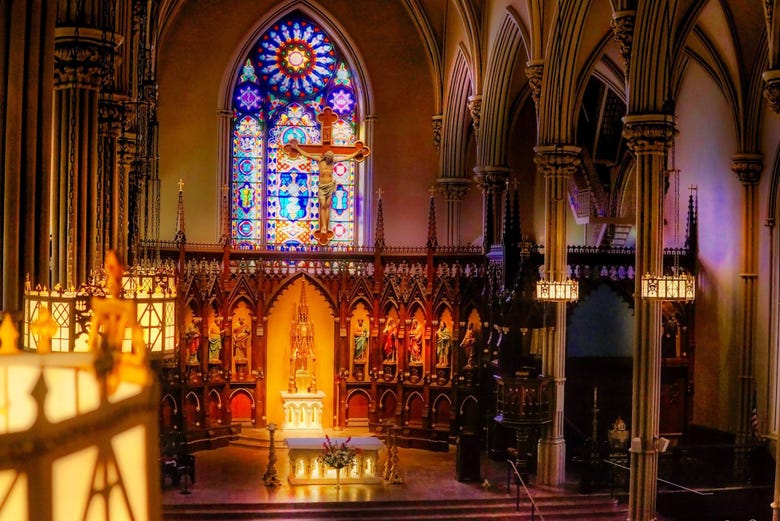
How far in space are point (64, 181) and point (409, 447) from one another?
14434 millimetres

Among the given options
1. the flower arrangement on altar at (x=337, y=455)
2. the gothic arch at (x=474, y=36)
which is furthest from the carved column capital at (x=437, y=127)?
the flower arrangement on altar at (x=337, y=455)

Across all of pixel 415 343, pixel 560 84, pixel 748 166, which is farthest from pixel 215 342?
pixel 748 166

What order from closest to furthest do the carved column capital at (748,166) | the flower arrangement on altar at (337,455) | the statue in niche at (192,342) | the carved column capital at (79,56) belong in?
the carved column capital at (79,56), the flower arrangement on altar at (337,455), the carved column capital at (748,166), the statue in niche at (192,342)

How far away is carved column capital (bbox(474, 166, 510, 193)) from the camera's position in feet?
82.4

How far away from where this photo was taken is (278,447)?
23062 mm

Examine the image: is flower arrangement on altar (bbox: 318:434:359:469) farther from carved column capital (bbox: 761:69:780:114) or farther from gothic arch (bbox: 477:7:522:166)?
carved column capital (bbox: 761:69:780:114)

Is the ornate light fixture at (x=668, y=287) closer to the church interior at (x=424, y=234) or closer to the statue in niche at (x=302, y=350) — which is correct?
the church interior at (x=424, y=234)

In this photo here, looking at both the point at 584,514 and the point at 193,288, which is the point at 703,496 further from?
the point at 193,288

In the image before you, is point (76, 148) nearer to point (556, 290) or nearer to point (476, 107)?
point (556, 290)

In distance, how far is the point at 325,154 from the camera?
25.8 m

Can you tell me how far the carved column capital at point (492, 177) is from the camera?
82.4 feet

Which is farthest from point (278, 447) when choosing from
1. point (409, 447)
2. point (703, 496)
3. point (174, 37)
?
point (174, 37)

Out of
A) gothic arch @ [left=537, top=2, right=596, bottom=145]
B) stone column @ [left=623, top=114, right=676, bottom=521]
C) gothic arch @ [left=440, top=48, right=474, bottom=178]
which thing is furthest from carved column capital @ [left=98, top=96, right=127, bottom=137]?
gothic arch @ [left=440, top=48, right=474, bottom=178]

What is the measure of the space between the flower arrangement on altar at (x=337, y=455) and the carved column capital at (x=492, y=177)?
8593mm
